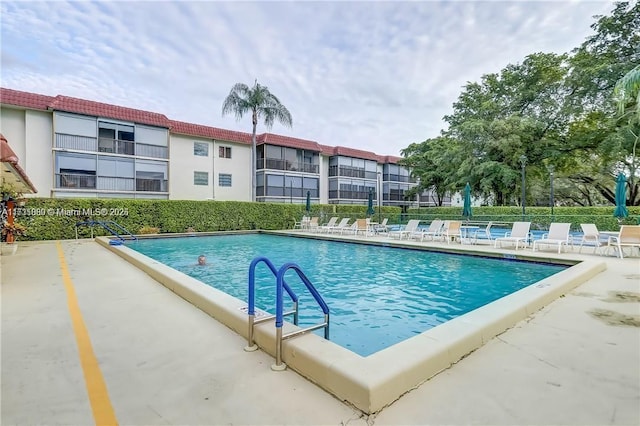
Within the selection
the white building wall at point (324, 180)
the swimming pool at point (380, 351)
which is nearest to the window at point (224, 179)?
the white building wall at point (324, 180)

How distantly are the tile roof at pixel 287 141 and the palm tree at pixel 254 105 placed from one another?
3.30 metres

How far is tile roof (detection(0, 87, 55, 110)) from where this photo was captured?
1889 cm

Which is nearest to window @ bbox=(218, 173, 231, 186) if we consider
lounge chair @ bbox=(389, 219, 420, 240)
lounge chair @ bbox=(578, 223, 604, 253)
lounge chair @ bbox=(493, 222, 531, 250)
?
lounge chair @ bbox=(389, 219, 420, 240)

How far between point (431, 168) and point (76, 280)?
3312 centimetres

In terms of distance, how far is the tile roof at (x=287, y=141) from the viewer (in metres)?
29.4

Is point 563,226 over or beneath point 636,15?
beneath

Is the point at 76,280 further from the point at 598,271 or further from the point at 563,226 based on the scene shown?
the point at 563,226

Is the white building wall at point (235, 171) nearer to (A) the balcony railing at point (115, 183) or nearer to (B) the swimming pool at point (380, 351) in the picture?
(A) the balcony railing at point (115, 183)

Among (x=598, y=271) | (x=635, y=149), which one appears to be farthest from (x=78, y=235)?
(x=635, y=149)

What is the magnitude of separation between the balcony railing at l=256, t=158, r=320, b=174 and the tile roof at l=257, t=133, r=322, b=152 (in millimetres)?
1521

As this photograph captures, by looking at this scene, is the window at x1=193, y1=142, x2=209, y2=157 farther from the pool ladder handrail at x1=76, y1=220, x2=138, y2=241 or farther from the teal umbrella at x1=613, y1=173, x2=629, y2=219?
the teal umbrella at x1=613, y1=173, x2=629, y2=219

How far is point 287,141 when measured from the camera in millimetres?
30844

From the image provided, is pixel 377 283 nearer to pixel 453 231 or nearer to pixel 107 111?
pixel 453 231

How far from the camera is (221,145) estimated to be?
90.6ft
